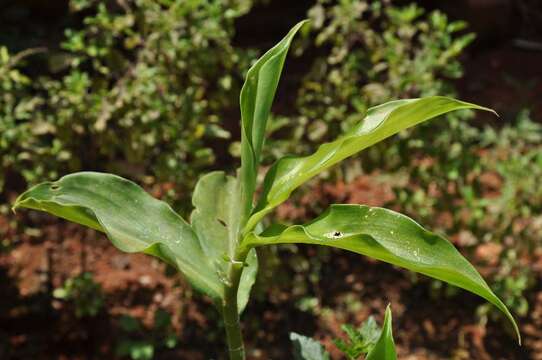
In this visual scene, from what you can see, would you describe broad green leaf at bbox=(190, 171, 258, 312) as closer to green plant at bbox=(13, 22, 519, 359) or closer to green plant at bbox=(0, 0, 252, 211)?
green plant at bbox=(13, 22, 519, 359)

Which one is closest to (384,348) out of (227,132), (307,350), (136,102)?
(307,350)

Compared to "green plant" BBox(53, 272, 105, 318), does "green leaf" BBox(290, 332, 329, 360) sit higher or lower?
higher

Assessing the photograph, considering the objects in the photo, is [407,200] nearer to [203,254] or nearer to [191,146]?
[191,146]

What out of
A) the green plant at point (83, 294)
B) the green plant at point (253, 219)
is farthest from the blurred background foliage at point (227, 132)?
the green plant at point (253, 219)

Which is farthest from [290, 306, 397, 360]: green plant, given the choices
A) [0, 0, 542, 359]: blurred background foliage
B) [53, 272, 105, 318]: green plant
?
[53, 272, 105, 318]: green plant

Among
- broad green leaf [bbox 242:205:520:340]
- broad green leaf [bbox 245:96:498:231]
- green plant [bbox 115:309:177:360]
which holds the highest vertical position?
broad green leaf [bbox 245:96:498:231]

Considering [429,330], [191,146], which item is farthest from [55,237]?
[429,330]

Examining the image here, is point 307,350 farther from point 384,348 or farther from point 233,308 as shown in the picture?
point 384,348
